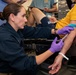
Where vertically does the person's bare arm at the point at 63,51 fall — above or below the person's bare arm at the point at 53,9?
above

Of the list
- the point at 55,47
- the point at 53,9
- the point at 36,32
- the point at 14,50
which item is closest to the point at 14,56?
the point at 14,50

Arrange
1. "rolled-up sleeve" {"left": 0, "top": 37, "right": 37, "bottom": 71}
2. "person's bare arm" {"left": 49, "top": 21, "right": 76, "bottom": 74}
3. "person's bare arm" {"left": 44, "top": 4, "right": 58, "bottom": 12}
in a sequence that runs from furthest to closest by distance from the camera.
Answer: "person's bare arm" {"left": 44, "top": 4, "right": 58, "bottom": 12} < "person's bare arm" {"left": 49, "top": 21, "right": 76, "bottom": 74} < "rolled-up sleeve" {"left": 0, "top": 37, "right": 37, "bottom": 71}

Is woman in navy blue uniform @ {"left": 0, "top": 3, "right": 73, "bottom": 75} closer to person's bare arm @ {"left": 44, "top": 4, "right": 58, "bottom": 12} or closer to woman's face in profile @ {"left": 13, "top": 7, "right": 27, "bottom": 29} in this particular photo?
woman's face in profile @ {"left": 13, "top": 7, "right": 27, "bottom": 29}

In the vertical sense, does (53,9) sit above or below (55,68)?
below

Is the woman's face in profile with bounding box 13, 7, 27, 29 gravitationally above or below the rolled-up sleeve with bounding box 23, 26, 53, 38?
above

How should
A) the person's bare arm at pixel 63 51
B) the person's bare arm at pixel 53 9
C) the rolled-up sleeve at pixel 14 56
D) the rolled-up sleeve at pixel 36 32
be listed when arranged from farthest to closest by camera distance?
the person's bare arm at pixel 53 9, the rolled-up sleeve at pixel 36 32, the person's bare arm at pixel 63 51, the rolled-up sleeve at pixel 14 56

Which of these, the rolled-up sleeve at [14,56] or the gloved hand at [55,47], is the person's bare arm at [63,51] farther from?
the rolled-up sleeve at [14,56]

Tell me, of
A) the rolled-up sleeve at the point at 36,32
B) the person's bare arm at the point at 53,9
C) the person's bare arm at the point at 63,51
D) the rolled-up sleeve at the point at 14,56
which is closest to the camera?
the rolled-up sleeve at the point at 14,56

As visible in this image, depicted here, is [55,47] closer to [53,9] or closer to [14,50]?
[14,50]

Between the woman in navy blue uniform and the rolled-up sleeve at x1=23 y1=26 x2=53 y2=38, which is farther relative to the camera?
the rolled-up sleeve at x1=23 y1=26 x2=53 y2=38

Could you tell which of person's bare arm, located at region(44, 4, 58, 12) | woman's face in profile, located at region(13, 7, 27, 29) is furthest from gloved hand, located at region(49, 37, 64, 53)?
person's bare arm, located at region(44, 4, 58, 12)

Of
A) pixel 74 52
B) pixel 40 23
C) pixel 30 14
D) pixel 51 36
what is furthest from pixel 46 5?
pixel 74 52

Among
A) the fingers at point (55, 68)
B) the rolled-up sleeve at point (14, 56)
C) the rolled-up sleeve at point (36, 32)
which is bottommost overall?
the fingers at point (55, 68)

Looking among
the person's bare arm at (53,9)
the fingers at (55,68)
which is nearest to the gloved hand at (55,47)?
the fingers at (55,68)
